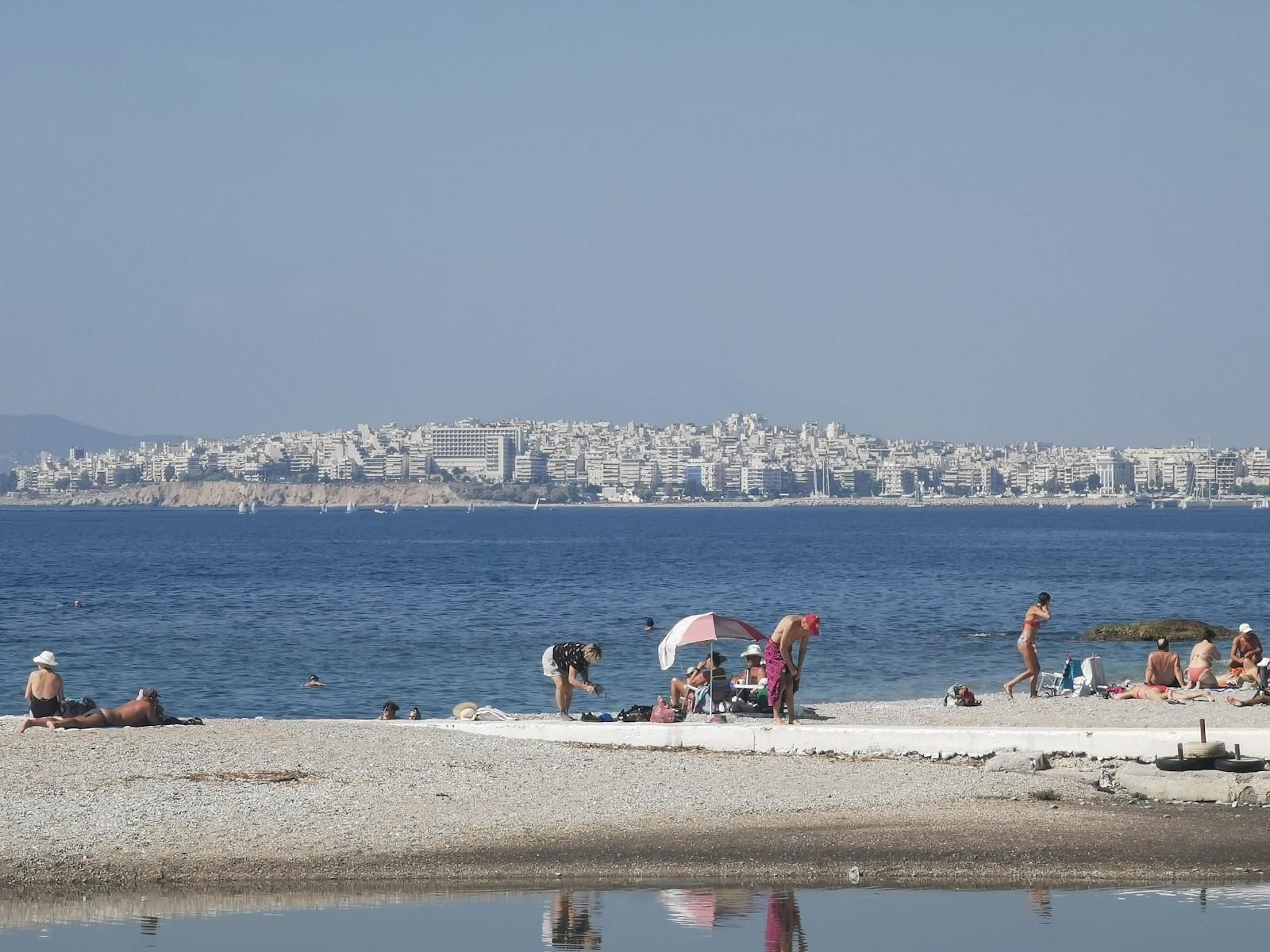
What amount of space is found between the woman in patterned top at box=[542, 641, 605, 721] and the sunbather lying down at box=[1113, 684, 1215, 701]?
7.47 meters

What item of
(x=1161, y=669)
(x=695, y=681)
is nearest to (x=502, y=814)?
(x=695, y=681)

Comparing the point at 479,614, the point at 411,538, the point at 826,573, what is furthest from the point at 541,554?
the point at 479,614

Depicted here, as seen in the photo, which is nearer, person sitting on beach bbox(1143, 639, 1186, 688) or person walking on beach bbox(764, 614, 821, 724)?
person walking on beach bbox(764, 614, 821, 724)

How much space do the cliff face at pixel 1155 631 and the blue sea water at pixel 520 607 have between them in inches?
33.4

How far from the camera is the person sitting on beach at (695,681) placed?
20703 millimetres

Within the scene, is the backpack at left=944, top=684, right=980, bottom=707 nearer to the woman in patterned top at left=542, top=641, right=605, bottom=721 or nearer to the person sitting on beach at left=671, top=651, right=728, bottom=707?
the person sitting on beach at left=671, top=651, right=728, bottom=707

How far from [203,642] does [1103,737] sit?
90.1 ft

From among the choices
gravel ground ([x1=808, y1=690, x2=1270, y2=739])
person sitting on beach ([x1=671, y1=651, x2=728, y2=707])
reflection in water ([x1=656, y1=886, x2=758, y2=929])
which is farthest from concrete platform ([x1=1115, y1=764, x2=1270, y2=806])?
person sitting on beach ([x1=671, y1=651, x2=728, y2=707])

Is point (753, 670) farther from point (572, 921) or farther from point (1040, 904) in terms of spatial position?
point (572, 921)

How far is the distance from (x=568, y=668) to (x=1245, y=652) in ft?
34.8

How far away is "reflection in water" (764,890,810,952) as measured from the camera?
10.5 m

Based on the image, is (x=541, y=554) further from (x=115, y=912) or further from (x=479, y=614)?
(x=115, y=912)

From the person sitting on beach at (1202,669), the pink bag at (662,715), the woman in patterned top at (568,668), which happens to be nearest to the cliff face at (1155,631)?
the person sitting on beach at (1202,669)

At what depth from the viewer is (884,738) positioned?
17.2 metres
